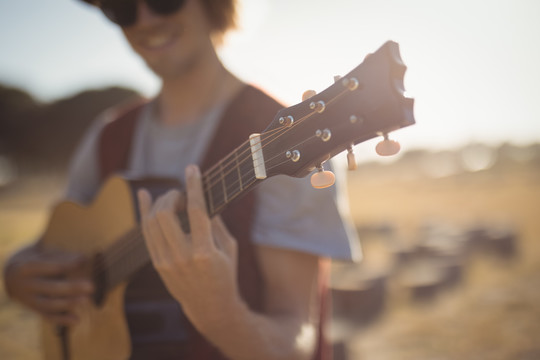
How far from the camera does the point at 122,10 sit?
5.71 feet

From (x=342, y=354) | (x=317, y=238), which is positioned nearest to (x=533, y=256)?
(x=342, y=354)

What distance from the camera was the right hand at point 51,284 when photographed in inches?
71.1

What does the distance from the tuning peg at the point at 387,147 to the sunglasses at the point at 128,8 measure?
118cm

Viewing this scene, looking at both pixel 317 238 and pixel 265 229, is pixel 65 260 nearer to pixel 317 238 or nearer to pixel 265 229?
pixel 265 229

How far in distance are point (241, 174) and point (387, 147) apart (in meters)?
0.43

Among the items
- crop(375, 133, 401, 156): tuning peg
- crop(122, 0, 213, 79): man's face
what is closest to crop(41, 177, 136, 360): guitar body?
crop(122, 0, 213, 79): man's face

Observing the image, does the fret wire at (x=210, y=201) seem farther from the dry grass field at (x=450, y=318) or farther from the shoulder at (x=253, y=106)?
the dry grass field at (x=450, y=318)

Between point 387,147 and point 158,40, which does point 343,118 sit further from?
point 158,40

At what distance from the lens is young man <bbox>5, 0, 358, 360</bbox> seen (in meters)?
1.26

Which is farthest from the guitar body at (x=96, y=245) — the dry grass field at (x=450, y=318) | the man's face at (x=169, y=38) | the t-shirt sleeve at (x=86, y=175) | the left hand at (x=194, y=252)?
the dry grass field at (x=450, y=318)

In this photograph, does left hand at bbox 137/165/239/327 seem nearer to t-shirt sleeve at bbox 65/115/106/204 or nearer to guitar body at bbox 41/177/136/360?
guitar body at bbox 41/177/136/360

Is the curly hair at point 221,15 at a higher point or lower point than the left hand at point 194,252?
higher

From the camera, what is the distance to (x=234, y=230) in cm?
151

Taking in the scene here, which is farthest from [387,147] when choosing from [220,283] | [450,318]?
[450,318]
